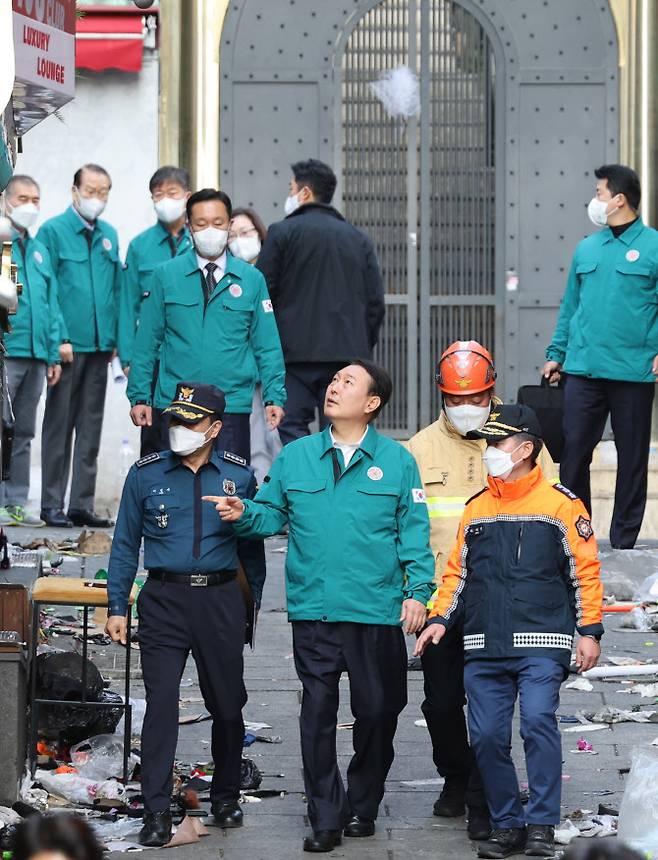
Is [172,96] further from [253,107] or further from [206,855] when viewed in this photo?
[206,855]

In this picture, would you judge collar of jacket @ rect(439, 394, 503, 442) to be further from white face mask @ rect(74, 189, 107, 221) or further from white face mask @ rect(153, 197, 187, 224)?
white face mask @ rect(74, 189, 107, 221)

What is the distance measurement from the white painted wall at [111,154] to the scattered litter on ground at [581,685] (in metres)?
5.93

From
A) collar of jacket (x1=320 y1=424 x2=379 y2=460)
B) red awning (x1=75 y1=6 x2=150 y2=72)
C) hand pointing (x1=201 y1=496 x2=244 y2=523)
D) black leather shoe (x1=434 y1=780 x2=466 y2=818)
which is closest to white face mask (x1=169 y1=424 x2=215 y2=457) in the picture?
hand pointing (x1=201 y1=496 x2=244 y2=523)

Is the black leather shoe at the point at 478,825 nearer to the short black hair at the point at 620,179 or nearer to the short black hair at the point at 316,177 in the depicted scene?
the short black hair at the point at 620,179

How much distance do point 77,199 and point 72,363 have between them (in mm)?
1041

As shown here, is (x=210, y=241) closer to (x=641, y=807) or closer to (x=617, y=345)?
(x=617, y=345)

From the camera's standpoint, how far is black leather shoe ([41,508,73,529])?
1195cm

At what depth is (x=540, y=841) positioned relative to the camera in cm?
591

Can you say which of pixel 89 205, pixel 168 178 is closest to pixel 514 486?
pixel 168 178

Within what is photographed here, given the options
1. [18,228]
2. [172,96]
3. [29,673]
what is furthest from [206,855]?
[172,96]

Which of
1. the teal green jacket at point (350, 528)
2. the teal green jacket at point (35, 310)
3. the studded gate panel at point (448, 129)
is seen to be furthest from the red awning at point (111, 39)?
the teal green jacket at point (350, 528)

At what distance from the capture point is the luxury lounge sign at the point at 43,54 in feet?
23.2

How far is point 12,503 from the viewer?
40.3 feet

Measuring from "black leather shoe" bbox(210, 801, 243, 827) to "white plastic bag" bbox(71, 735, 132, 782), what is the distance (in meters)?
0.69
